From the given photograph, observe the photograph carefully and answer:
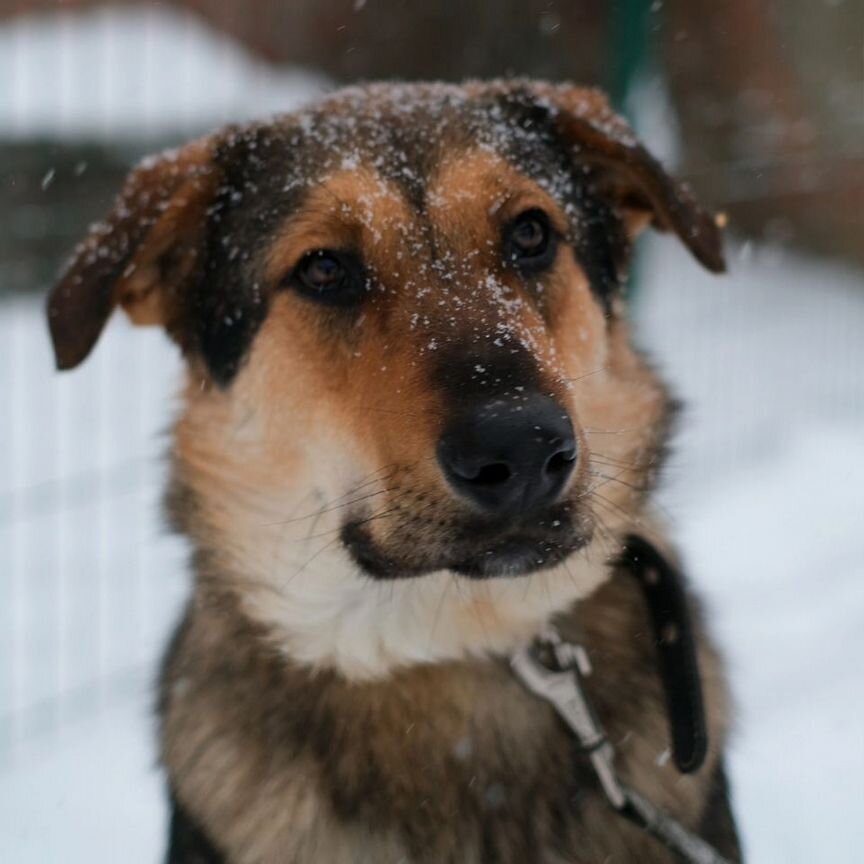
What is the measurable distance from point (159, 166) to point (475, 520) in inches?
49.2

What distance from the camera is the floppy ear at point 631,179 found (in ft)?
8.09

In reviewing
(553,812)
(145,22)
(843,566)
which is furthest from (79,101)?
(553,812)

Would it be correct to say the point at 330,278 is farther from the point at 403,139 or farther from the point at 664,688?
the point at 664,688

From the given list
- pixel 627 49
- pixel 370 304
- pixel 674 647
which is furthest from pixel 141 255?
pixel 627 49

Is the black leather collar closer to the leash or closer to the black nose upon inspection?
the leash

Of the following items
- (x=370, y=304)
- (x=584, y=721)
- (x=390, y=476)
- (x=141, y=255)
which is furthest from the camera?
(x=141, y=255)

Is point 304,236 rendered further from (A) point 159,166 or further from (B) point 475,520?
(B) point 475,520

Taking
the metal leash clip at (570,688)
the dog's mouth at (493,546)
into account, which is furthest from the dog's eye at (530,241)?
the metal leash clip at (570,688)

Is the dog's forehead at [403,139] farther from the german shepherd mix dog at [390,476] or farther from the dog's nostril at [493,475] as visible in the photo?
the dog's nostril at [493,475]

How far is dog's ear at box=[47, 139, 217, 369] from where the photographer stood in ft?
7.47

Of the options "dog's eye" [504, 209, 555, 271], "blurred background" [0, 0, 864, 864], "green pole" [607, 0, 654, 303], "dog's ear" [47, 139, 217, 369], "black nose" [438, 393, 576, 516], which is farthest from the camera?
"green pole" [607, 0, 654, 303]

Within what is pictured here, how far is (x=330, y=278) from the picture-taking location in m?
2.38

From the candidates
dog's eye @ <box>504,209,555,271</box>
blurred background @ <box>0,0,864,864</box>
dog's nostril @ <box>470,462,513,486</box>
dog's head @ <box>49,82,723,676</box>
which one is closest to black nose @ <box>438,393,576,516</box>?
dog's nostril @ <box>470,462,513,486</box>

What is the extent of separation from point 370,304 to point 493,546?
666mm
